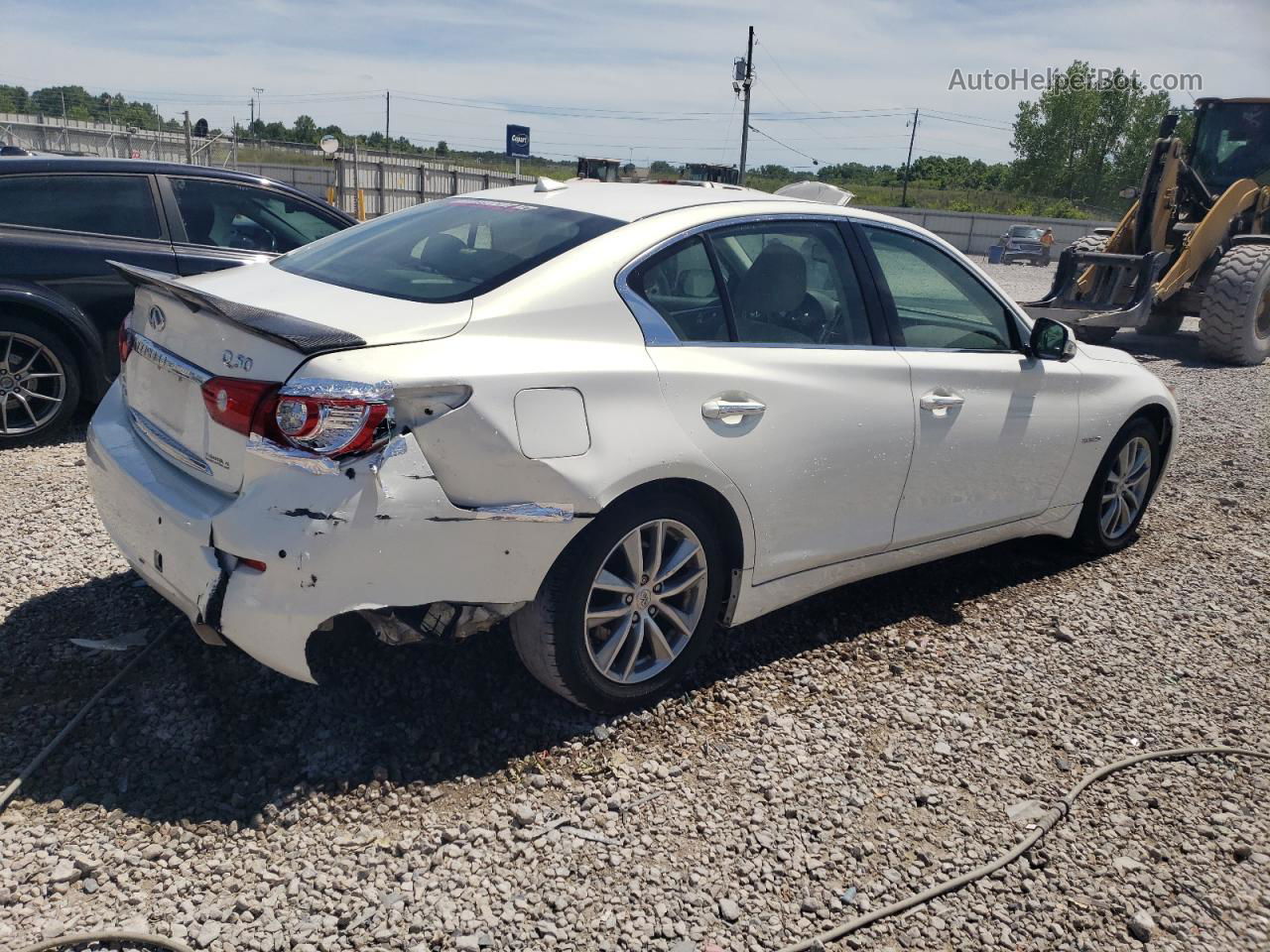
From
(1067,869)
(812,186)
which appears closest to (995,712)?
(1067,869)

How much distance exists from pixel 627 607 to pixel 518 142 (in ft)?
78.4

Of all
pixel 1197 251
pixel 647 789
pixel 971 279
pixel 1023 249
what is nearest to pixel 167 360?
pixel 647 789

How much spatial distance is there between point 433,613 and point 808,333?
5.59 feet

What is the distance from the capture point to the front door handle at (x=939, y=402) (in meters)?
3.98

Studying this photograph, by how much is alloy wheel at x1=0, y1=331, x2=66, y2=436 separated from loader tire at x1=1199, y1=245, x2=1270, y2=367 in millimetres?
11975

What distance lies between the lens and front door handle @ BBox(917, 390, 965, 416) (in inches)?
157

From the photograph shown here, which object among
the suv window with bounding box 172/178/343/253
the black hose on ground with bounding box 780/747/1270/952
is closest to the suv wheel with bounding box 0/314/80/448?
the suv window with bounding box 172/178/343/253

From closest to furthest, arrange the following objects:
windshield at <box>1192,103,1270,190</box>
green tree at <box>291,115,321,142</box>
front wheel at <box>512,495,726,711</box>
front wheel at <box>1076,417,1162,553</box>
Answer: front wheel at <box>512,495,726,711</box>
front wheel at <box>1076,417,1162,553</box>
windshield at <box>1192,103,1270,190</box>
green tree at <box>291,115,321,142</box>

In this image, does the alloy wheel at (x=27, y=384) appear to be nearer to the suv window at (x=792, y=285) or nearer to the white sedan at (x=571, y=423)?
the white sedan at (x=571, y=423)

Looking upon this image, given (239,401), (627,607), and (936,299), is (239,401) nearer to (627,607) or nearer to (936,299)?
(627,607)

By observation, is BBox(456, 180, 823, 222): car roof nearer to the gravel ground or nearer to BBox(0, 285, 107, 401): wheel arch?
the gravel ground

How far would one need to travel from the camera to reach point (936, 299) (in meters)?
4.36

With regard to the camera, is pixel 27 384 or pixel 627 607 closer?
pixel 627 607

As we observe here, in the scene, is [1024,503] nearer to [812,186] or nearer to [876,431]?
[876,431]
